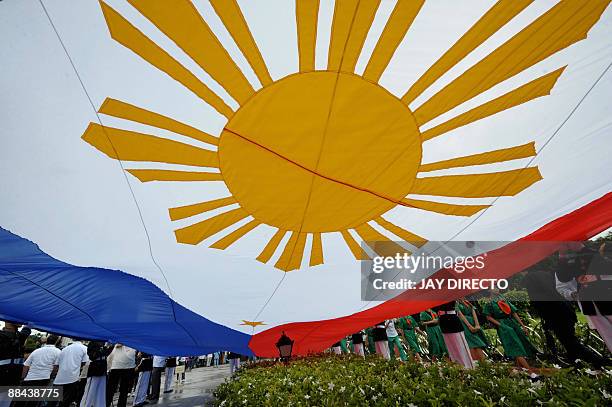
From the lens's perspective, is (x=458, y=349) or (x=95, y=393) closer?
(x=458, y=349)

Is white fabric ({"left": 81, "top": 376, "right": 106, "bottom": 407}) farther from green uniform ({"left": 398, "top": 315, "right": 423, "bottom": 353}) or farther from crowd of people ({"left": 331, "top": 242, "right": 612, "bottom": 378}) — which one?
green uniform ({"left": 398, "top": 315, "right": 423, "bottom": 353})

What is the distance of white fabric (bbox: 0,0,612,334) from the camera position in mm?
1420

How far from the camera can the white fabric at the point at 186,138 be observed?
55.9 inches

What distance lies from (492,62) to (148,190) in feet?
6.86

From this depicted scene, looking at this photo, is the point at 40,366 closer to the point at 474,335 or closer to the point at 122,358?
the point at 122,358

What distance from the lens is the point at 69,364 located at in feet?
18.9

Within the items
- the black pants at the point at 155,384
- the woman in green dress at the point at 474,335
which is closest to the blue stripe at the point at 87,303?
the woman in green dress at the point at 474,335

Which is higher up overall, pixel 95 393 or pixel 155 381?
pixel 95 393

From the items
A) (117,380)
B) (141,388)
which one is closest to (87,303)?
(117,380)

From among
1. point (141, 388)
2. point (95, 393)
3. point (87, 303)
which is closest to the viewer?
point (87, 303)

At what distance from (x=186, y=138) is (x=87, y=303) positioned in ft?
7.04

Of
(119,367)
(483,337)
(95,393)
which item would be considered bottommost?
(95,393)

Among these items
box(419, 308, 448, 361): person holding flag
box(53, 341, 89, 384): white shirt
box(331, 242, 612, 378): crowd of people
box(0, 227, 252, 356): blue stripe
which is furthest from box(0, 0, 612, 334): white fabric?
box(419, 308, 448, 361): person holding flag

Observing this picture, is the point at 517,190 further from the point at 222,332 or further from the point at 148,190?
the point at 222,332
